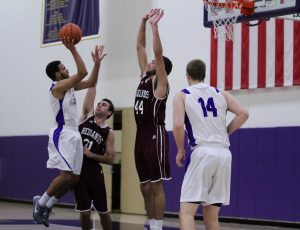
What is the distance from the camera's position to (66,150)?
271 inches

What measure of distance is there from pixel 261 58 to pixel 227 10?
222 cm

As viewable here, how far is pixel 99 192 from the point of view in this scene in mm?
7109

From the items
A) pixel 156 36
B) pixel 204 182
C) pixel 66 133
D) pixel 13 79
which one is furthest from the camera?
pixel 13 79

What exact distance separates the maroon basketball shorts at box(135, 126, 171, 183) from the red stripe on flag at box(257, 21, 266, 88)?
457 cm

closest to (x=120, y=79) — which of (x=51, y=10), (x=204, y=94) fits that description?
(x=51, y=10)

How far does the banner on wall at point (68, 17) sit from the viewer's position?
13992mm

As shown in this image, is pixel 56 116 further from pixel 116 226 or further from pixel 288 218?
pixel 288 218

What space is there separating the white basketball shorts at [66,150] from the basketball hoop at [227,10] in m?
3.24

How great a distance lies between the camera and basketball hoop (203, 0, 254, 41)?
8703 mm

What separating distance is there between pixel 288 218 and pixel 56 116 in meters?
5.04

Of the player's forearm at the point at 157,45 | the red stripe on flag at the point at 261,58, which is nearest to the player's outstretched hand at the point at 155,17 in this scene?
the player's forearm at the point at 157,45

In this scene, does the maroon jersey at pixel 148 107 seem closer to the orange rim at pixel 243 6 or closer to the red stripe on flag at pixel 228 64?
the orange rim at pixel 243 6

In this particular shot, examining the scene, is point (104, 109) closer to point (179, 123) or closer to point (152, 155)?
point (152, 155)

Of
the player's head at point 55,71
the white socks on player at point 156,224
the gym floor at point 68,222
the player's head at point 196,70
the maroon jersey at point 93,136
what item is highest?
the player's head at point 55,71
